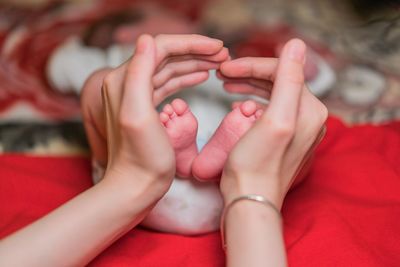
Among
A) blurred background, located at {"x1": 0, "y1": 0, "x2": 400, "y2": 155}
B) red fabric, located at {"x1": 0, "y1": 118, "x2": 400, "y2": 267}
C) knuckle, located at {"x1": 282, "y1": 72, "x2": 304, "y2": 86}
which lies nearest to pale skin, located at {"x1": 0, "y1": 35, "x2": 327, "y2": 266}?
knuckle, located at {"x1": 282, "y1": 72, "x2": 304, "y2": 86}

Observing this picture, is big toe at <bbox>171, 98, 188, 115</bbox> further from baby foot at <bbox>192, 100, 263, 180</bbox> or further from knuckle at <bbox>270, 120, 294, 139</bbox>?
knuckle at <bbox>270, 120, 294, 139</bbox>

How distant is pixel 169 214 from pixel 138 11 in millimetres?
937

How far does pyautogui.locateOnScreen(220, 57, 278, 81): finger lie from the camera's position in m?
0.82

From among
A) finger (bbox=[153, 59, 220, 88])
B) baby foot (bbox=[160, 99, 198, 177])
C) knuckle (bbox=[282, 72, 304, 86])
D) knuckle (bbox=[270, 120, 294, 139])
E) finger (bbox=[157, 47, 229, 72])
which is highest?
knuckle (bbox=[282, 72, 304, 86])

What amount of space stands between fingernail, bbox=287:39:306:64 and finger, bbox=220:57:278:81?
5cm

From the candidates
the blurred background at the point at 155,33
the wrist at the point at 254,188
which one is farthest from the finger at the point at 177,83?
the blurred background at the point at 155,33

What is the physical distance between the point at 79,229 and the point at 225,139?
0.80 ft

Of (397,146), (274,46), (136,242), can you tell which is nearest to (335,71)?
(274,46)

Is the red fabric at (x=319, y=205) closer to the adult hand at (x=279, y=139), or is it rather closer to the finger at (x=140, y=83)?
the adult hand at (x=279, y=139)

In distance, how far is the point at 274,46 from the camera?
4.90ft

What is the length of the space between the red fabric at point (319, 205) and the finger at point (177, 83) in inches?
8.9

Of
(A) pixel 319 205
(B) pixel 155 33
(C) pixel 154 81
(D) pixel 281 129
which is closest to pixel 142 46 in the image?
(C) pixel 154 81

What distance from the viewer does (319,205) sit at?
37.0 inches

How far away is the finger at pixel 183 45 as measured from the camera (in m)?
0.80
